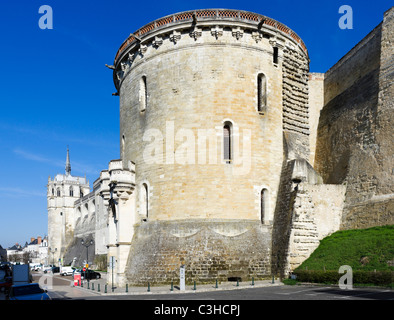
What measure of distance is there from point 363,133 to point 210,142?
9.42 meters

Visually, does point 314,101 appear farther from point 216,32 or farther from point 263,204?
point 263,204

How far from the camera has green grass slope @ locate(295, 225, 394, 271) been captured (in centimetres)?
1828

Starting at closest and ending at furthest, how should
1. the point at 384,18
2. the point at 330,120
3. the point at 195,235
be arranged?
the point at 195,235 → the point at 384,18 → the point at 330,120

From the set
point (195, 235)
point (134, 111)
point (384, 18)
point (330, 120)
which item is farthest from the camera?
point (330, 120)

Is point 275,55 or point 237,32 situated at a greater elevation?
point 237,32

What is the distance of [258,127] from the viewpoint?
2433cm

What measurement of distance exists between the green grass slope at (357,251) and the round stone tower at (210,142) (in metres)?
2.95

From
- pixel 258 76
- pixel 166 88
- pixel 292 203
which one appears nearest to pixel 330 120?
pixel 258 76

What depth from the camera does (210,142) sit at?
2345 cm

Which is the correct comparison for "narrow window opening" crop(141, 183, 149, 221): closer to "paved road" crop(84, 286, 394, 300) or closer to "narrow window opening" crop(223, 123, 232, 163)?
"narrow window opening" crop(223, 123, 232, 163)

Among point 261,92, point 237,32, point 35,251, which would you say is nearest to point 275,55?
point 261,92

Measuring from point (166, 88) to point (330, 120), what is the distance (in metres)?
12.2

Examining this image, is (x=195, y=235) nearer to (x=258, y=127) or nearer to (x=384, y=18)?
(x=258, y=127)

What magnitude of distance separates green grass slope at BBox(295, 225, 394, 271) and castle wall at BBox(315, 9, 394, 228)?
4.22 ft
